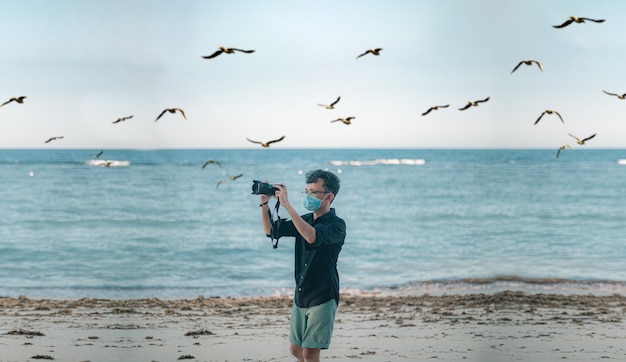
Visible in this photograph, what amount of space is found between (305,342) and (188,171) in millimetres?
19953

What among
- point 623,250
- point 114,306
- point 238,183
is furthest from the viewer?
point 238,183

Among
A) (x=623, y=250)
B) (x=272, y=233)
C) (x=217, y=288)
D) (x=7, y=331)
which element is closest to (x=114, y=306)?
(x=7, y=331)

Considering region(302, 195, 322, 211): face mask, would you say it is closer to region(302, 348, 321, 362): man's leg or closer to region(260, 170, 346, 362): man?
region(260, 170, 346, 362): man

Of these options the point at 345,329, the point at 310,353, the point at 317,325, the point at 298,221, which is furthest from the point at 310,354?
the point at 345,329

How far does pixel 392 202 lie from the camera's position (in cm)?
1334

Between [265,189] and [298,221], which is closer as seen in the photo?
[298,221]

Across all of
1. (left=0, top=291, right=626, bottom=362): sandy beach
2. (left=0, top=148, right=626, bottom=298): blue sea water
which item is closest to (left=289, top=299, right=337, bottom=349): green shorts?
(left=0, top=291, right=626, bottom=362): sandy beach

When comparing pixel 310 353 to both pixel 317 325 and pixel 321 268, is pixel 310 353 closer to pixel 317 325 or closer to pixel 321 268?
pixel 317 325

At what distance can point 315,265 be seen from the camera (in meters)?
2.37

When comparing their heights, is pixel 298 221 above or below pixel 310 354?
above

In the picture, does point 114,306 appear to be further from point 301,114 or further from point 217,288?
point 301,114

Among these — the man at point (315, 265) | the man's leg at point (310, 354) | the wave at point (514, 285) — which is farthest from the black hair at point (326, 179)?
the wave at point (514, 285)

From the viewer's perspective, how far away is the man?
233 cm

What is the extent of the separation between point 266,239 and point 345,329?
14.1 feet
